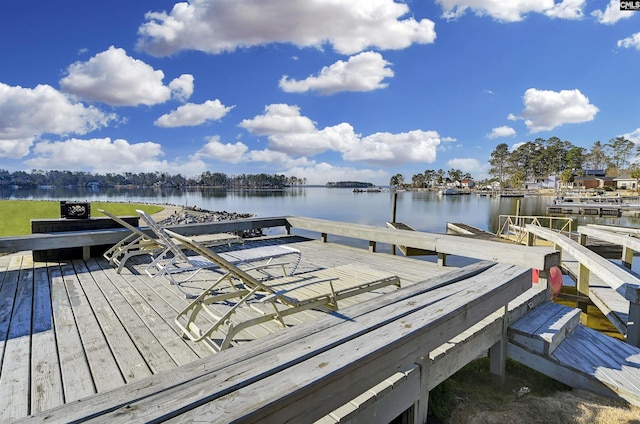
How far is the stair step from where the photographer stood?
323cm

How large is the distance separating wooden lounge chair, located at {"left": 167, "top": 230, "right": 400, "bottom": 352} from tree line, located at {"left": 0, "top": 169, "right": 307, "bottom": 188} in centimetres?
16314

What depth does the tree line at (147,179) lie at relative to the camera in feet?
527

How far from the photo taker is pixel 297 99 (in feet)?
80.8

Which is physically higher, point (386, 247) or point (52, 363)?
point (52, 363)

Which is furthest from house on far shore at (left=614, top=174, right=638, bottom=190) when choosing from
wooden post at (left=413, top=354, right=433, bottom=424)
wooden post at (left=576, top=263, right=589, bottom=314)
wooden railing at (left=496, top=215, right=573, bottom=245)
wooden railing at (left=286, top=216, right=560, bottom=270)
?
wooden post at (left=413, top=354, right=433, bottom=424)

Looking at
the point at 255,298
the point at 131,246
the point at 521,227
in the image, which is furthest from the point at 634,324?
the point at 521,227

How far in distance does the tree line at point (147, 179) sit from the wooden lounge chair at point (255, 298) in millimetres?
163139

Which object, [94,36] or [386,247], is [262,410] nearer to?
[386,247]

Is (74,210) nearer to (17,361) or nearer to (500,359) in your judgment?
(17,361)

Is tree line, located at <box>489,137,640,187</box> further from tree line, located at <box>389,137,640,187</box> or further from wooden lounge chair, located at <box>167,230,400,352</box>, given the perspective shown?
wooden lounge chair, located at <box>167,230,400,352</box>

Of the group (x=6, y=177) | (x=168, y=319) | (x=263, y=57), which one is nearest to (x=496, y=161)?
(x=263, y=57)

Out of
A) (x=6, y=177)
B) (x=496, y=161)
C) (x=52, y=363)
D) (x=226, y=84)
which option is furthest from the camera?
(x=6, y=177)

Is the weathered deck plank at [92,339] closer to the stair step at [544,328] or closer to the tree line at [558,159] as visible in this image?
the stair step at [544,328]

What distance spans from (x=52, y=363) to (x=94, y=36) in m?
18.5
